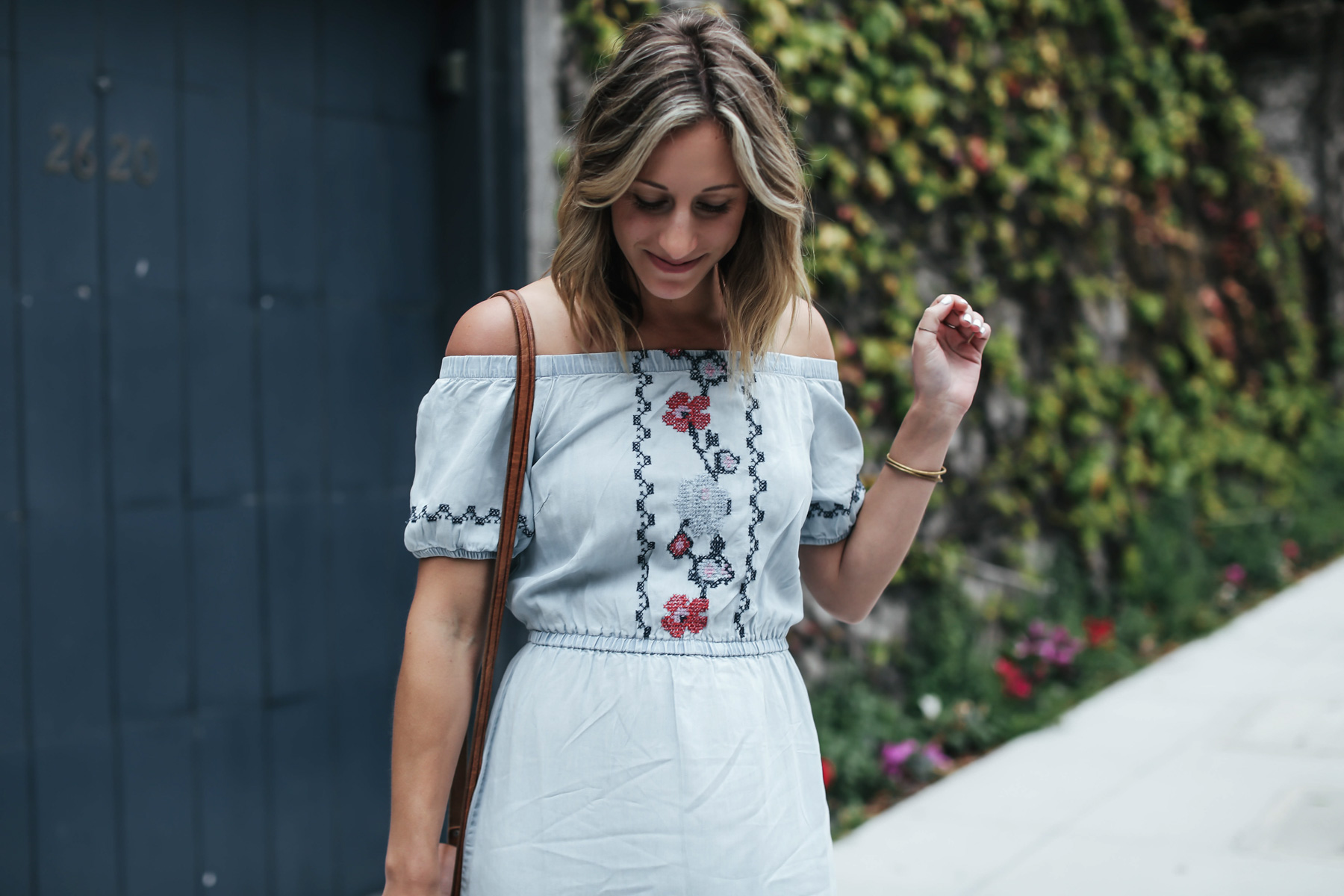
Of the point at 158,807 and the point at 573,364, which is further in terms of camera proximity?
the point at 158,807

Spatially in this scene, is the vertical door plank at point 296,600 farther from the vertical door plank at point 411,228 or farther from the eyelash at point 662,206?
the eyelash at point 662,206

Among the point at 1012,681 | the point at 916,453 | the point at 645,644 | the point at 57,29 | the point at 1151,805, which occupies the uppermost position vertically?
the point at 57,29

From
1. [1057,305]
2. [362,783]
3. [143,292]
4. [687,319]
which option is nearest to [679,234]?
[687,319]

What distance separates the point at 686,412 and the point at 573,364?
15cm

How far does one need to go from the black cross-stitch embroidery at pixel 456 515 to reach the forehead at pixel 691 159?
44 cm

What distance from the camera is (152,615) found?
2.68m

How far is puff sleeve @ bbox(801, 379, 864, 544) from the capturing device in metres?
1.61

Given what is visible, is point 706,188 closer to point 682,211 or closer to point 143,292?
point 682,211

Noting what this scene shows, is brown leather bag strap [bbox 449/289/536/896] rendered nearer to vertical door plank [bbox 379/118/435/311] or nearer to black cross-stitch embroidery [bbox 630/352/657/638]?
black cross-stitch embroidery [bbox 630/352/657/638]

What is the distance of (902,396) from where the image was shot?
4398 mm

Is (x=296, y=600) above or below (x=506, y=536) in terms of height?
below

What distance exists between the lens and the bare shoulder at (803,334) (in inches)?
61.4

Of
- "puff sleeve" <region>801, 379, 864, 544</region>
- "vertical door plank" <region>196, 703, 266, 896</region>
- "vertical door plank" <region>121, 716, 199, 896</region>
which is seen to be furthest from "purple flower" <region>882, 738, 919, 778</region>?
"puff sleeve" <region>801, 379, 864, 544</region>

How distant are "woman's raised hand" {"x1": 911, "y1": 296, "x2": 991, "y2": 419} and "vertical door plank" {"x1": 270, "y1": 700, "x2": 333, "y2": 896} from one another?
2.04 metres
